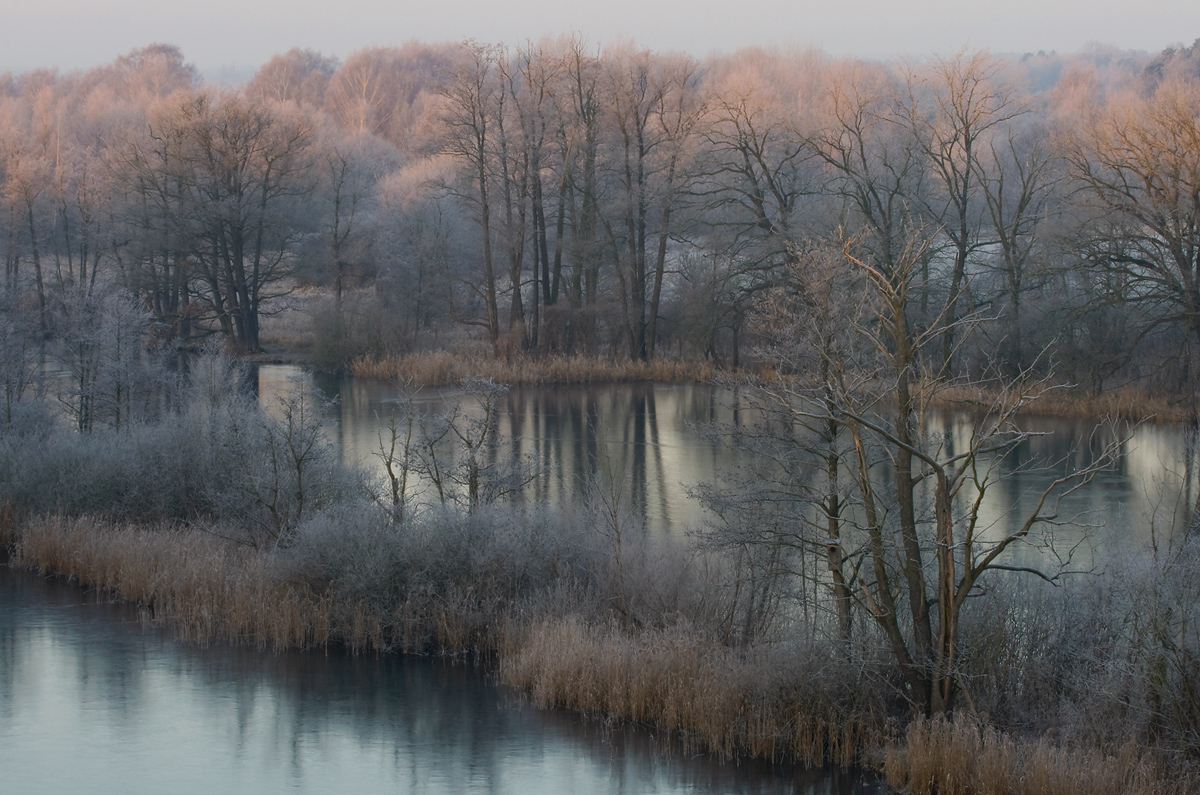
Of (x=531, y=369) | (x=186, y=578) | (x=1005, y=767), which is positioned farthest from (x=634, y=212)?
(x=1005, y=767)

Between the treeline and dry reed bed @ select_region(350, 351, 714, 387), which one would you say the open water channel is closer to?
the treeline

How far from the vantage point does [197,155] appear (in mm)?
40344

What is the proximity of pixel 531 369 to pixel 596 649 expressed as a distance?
25.6 m

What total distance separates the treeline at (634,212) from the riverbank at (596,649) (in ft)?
36.3

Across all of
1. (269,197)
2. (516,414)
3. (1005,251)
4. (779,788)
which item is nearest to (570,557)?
(779,788)

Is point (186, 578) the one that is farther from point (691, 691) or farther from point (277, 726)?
point (691, 691)

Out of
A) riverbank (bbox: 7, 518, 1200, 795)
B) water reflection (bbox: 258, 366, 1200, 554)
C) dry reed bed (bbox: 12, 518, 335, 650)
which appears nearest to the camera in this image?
riverbank (bbox: 7, 518, 1200, 795)

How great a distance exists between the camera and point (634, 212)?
→ 37.1 m

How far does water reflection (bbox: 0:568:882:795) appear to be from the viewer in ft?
30.3

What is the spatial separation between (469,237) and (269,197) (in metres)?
8.28

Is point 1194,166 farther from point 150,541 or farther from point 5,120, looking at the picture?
point 5,120

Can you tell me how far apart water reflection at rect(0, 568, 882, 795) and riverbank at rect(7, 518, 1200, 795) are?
0.96 feet

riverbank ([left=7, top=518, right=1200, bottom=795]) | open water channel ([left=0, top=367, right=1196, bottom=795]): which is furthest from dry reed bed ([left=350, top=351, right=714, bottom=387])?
open water channel ([left=0, top=367, right=1196, bottom=795])

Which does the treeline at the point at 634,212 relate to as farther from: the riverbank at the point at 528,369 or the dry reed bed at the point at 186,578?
the dry reed bed at the point at 186,578
